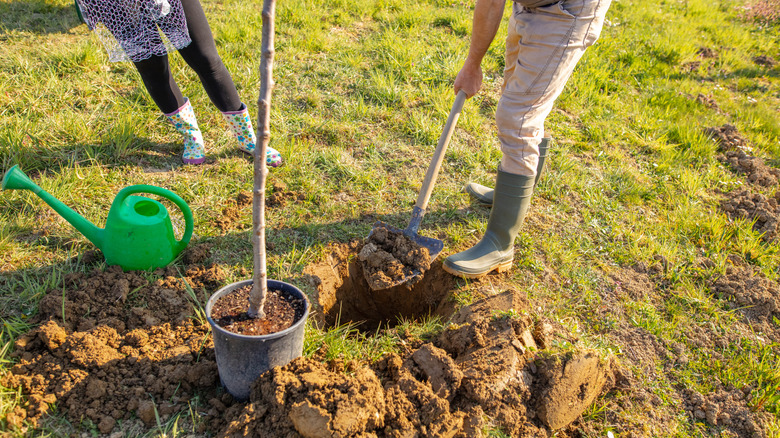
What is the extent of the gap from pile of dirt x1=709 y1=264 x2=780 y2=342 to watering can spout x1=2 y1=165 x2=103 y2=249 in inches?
135

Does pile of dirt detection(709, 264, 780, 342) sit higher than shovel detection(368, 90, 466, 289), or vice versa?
shovel detection(368, 90, 466, 289)

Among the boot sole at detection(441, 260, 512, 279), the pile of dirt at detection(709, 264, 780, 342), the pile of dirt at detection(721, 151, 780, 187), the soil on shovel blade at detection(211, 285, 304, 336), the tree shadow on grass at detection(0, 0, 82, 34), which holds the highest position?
the tree shadow on grass at detection(0, 0, 82, 34)

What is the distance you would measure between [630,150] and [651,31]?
116 inches

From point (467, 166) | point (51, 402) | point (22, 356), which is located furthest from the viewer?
point (467, 166)

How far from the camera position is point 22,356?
192cm

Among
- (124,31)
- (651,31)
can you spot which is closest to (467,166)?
(124,31)

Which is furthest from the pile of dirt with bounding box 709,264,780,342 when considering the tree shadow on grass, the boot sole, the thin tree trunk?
the tree shadow on grass

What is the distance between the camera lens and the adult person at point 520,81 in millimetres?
2125

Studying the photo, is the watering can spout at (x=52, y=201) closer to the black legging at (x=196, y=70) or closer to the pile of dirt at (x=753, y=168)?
the black legging at (x=196, y=70)

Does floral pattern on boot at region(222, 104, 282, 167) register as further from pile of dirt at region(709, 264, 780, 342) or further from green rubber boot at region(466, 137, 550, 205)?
pile of dirt at region(709, 264, 780, 342)

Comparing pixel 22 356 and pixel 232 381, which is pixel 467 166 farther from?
pixel 22 356

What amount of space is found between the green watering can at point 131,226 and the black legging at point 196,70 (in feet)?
2.86

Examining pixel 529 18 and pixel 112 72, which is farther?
pixel 112 72

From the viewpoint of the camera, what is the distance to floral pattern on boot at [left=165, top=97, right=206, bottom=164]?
304 cm
